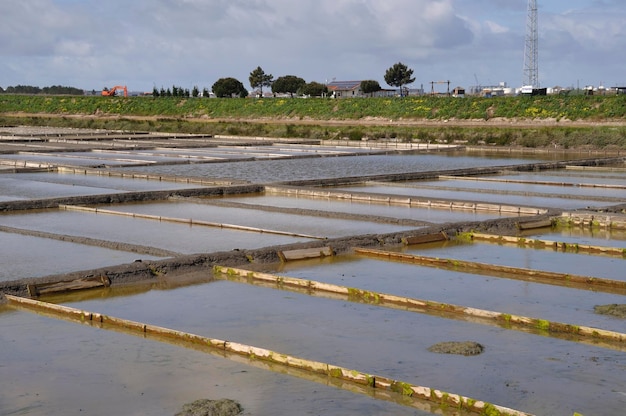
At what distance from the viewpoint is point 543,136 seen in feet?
81.7

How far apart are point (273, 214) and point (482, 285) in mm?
4171

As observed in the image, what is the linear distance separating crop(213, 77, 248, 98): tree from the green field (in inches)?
276

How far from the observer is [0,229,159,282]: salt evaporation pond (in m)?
7.31

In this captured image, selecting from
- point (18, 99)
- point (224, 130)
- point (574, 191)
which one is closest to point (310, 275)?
point (574, 191)

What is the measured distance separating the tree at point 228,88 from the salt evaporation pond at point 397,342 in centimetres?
4698

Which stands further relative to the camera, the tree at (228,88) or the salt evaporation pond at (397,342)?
the tree at (228,88)

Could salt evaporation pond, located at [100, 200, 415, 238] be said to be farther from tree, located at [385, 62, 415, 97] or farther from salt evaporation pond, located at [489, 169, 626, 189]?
tree, located at [385, 62, 415, 97]

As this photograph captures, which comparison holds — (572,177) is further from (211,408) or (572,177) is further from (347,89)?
(347,89)

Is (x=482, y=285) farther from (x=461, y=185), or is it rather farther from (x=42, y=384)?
(x=461, y=185)

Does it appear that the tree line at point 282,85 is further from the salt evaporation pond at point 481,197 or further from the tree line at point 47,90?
the salt evaporation pond at point 481,197

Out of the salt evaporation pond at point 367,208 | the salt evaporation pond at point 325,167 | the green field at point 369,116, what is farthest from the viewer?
the green field at point 369,116

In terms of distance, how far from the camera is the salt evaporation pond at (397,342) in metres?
4.61

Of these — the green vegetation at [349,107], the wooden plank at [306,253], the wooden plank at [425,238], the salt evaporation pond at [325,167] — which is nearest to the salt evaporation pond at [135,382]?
the wooden plank at [306,253]

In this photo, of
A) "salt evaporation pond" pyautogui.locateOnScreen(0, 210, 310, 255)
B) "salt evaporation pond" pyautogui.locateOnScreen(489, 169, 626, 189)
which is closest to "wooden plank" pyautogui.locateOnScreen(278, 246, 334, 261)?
"salt evaporation pond" pyautogui.locateOnScreen(0, 210, 310, 255)
